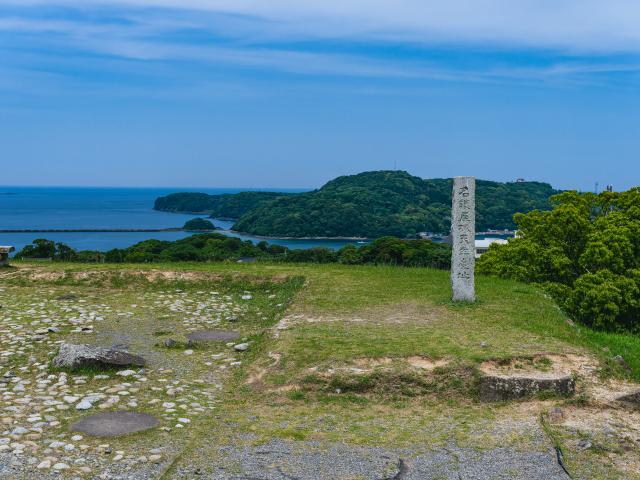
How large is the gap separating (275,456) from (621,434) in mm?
4520

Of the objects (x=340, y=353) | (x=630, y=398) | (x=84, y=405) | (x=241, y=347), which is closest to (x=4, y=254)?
(x=241, y=347)

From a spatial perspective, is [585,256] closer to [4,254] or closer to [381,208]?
[4,254]

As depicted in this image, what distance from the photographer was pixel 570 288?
2308cm

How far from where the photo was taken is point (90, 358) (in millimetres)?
9234

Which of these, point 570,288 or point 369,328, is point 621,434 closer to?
point 369,328

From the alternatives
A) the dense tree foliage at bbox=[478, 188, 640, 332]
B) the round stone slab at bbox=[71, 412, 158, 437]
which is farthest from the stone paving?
the dense tree foliage at bbox=[478, 188, 640, 332]

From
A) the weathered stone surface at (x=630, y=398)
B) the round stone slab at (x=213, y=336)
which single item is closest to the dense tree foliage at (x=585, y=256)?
the weathered stone surface at (x=630, y=398)

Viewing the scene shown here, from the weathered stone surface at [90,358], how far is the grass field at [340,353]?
45cm

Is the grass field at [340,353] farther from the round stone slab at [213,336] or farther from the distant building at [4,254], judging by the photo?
the distant building at [4,254]

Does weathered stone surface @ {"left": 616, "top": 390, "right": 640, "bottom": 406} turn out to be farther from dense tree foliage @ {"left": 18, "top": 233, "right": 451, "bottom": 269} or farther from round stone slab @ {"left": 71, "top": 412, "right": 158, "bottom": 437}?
dense tree foliage @ {"left": 18, "top": 233, "right": 451, "bottom": 269}

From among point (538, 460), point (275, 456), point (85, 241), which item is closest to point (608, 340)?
point (538, 460)

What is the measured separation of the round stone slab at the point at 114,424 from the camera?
7051mm

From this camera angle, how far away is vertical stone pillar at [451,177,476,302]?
13.4 meters

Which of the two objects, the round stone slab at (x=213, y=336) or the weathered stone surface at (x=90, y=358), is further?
the round stone slab at (x=213, y=336)
